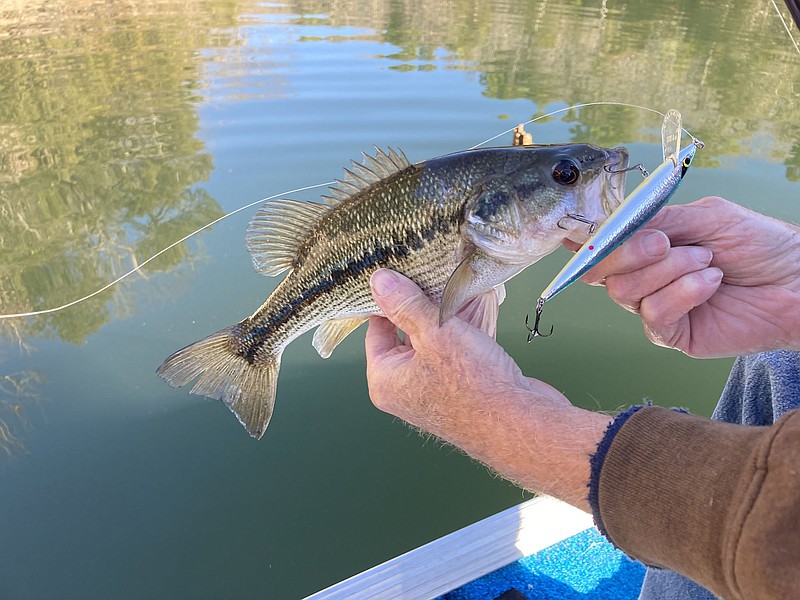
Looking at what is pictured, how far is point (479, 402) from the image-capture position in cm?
136

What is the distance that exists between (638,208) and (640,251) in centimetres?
27

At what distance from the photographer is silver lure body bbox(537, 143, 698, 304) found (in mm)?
1149

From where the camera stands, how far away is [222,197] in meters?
4.82

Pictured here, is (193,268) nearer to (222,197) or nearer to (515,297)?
(222,197)

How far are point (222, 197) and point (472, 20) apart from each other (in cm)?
1008

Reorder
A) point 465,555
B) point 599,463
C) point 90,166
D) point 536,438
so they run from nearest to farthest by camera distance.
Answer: point 599,463, point 536,438, point 465,555, point 90,166

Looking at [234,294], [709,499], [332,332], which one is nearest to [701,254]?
[709,499]

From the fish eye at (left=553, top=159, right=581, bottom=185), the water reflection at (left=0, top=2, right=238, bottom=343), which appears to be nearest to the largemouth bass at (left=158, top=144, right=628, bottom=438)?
the fish eye at (left=553, top=159, right=581, bottom=185)

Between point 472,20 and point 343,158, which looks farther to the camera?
point 472,20

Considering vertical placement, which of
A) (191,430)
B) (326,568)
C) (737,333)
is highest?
(737,333)

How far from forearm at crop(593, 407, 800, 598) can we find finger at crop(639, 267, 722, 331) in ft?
1.64

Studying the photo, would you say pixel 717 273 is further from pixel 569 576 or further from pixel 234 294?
pixel 234 294

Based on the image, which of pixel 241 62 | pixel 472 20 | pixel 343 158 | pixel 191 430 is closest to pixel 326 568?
pixel 191 430

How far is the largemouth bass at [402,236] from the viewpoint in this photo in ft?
4.73
